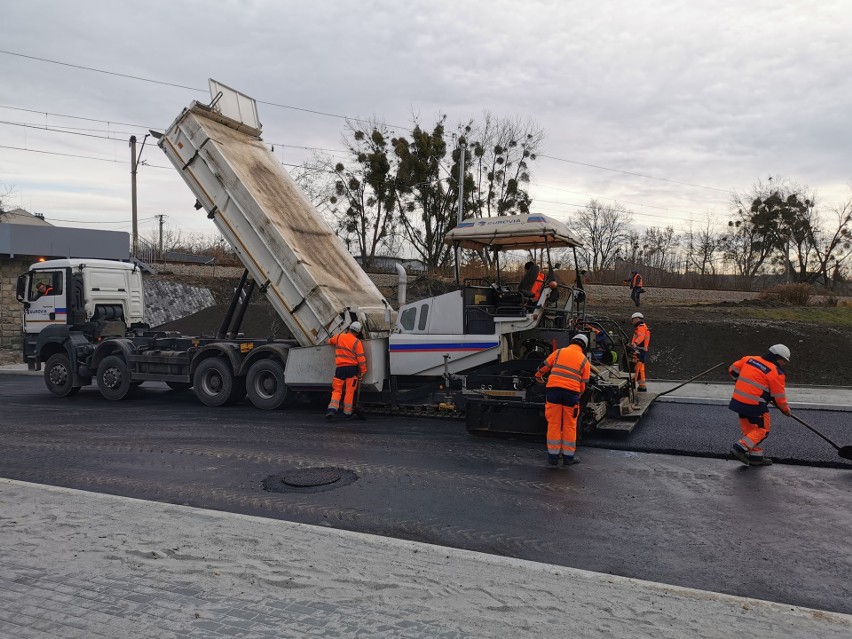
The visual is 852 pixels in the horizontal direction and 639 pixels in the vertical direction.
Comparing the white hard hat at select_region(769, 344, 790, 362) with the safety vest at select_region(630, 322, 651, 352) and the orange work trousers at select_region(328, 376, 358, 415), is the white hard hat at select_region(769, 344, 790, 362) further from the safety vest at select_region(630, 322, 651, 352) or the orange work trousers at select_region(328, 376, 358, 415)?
the orange work trousers at select_region(328, 376, 358, 415)

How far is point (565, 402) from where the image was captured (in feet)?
23.0

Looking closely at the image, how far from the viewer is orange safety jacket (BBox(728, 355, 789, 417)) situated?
22.8ft

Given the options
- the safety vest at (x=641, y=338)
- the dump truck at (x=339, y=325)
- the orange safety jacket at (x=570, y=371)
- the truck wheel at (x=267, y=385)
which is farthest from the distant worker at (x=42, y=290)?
the safety vest at (x=641, y=338)

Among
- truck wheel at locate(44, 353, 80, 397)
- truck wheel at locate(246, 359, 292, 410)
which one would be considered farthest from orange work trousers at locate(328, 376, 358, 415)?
truck wheel at locate(44, 353, 80, 397)

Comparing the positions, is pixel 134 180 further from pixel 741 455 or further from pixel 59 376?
pixel 741 455

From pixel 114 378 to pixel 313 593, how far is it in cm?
962

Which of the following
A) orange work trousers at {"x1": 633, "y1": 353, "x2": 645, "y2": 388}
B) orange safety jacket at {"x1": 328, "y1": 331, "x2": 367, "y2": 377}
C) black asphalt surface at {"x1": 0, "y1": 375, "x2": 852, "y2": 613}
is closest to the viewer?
black asphalt surface at {"x1": 0, "y1": 375, "x2": 852, "y2": 613}

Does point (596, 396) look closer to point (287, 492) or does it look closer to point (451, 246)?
point (451, 246)

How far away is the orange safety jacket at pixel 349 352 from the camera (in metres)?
9.39

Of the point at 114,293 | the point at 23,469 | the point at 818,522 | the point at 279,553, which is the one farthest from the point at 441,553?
the point at 114,293

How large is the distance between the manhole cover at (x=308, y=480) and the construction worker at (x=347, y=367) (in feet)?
8.74

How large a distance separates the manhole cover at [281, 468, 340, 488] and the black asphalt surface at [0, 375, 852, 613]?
15 cm

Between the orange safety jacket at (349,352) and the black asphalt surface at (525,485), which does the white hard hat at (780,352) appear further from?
the orange safety jacket at (349,352)

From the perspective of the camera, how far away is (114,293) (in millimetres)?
13000
